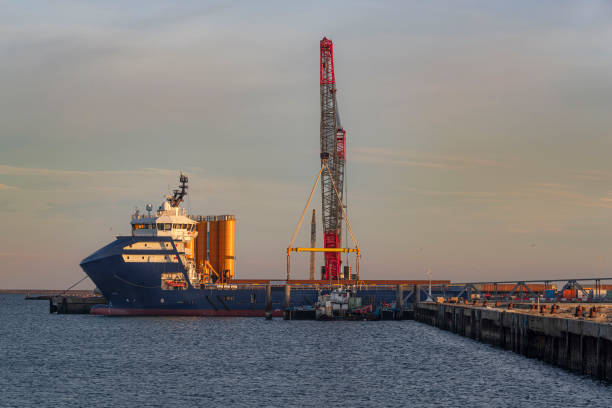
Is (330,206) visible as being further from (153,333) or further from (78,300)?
(153,333)

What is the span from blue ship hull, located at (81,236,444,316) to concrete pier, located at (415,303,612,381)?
34920 millimetres

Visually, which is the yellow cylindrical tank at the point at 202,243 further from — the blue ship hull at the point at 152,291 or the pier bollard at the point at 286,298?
the pier bollard at the point at 286,298

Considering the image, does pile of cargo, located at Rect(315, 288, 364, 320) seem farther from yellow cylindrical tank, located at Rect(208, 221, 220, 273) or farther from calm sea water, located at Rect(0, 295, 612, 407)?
yellow cylindrical tank, located at Rect(208, 221, 220, 273)

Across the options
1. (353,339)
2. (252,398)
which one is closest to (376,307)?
(353,339)

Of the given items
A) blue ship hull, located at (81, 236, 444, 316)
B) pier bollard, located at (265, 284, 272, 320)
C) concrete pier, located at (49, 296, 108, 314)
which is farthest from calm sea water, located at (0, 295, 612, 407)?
concrete pier, located at (49, 296, 108, 314)

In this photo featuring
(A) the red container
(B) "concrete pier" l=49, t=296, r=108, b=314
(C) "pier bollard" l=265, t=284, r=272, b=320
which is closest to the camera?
(A) the red container

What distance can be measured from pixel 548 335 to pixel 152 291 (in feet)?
205

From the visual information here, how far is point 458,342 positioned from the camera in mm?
70312

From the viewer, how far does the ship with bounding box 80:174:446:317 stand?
328 ft

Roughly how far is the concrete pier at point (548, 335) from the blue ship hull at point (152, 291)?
34.9 metres

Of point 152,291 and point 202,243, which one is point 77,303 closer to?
point 202,243

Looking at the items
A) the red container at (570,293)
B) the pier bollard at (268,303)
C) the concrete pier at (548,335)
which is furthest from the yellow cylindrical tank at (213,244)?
the red container at (570,293)

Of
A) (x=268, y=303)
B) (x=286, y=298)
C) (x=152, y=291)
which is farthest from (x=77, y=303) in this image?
(x=286, y=298)

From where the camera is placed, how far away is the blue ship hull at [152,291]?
99.6m
